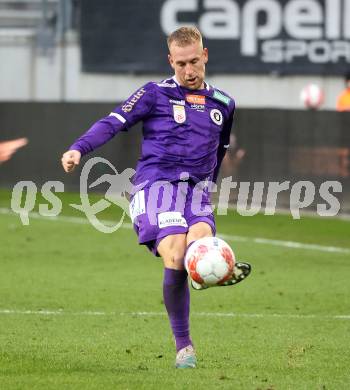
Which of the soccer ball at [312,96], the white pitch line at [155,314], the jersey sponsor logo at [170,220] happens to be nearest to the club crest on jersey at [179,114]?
the jersey sponsor logo at [170,220]

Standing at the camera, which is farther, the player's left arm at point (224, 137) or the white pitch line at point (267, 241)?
the white pitch line at point (267, 241)

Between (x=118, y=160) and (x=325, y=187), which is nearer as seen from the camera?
(x=325, y=187)

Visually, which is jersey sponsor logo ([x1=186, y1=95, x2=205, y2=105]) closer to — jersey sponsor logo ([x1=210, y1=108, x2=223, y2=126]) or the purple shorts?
jersey sponsor logo ([x1=210, y1=108, x2=223, y2=126])

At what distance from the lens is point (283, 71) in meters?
30.8

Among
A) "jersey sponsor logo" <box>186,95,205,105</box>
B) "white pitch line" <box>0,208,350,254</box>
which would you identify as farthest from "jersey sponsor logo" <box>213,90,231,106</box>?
"white pitch line" <box>0,208,350,254</box>

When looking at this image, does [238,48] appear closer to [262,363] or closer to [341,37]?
[341,37]

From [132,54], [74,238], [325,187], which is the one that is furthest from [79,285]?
[132,54]

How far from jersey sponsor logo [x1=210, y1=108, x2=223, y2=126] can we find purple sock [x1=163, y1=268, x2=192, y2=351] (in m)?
1.00

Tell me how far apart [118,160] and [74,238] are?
16.0 feet

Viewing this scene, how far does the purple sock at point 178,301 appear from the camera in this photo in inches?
310

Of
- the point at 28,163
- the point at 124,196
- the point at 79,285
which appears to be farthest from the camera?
the point at 28,163

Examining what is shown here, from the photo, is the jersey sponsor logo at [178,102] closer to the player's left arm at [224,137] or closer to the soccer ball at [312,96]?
the player's left arm at [224,137]

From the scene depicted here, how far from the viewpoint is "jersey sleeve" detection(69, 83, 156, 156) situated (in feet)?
25.7

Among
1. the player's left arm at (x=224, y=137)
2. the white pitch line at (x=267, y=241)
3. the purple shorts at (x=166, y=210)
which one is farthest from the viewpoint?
the white pitch line at (x=267, y=241)
